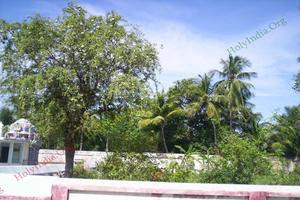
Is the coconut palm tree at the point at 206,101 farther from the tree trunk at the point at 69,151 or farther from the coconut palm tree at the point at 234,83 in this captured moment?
the tree trunk at the point at 69,151

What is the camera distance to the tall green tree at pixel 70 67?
15.8 m

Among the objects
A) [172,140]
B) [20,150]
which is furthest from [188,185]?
[172,140]

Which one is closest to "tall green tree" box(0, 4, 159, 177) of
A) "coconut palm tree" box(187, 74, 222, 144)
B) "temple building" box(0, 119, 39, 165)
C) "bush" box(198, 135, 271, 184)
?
"bush" box(198, 135, 271, 184)

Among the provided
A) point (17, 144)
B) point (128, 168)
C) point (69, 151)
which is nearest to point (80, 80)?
point (69, 151)

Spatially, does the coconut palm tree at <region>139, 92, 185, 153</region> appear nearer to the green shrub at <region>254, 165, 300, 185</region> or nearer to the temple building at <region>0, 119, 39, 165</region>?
the temple building at <region>0, 119, 39, 165</region>

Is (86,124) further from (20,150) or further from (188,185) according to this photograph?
(20,150)

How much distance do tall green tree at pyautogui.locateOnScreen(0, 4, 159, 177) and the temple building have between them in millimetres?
9437

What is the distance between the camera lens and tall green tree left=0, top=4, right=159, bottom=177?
15805mm

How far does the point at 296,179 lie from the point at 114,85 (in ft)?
25.0

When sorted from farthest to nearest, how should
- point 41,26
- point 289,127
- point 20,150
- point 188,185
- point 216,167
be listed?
1. point 289,127
2. point 20,150
3. point 41,26
4. point 216,167
5. point 188,185

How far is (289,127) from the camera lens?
36.9m

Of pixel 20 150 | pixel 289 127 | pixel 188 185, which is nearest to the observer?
pixel 188 185

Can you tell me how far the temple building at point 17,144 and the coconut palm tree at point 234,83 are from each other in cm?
1712

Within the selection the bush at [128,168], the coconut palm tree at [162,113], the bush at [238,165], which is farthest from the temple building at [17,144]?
the bush at [238,165]
